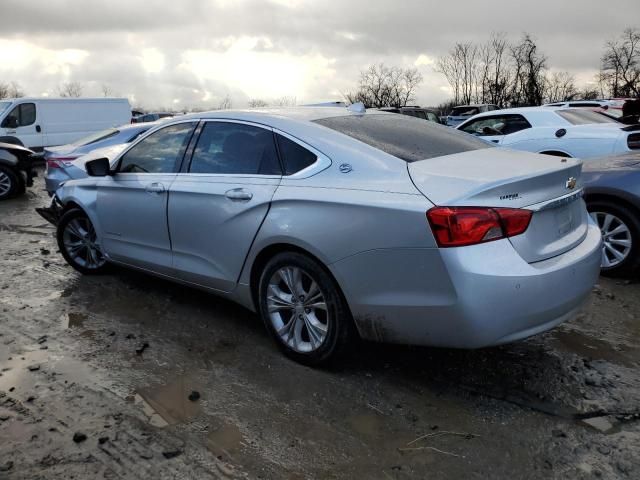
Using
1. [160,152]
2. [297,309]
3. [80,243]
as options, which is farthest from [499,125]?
[297,309]

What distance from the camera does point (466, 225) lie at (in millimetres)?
2773

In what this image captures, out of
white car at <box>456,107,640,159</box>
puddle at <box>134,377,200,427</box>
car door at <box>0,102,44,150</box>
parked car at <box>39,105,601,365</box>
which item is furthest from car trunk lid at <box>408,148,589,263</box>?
car door at <box>0,102,44,150</box>

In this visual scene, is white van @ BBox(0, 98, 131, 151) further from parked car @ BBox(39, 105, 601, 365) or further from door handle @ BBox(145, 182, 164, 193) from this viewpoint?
parked car @ BBox(39, 105, 601, 365)

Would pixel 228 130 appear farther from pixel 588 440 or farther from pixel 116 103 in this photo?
pixel 116 103

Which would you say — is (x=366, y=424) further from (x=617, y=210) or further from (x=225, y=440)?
(x=617, y=210)

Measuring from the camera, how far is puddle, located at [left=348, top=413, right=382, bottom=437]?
9.48ft

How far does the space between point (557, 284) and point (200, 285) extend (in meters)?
2.43

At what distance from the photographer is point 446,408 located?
10.2ft

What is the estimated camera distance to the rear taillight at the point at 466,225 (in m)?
2.77

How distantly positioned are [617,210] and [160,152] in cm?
399

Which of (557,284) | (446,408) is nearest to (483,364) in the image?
(446,408)

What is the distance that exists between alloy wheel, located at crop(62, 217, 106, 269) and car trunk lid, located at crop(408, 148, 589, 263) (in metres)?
3.53

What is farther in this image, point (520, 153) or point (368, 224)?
point (520, 153)

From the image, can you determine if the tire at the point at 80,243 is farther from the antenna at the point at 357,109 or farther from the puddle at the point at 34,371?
the antenna at the point at 357,109
